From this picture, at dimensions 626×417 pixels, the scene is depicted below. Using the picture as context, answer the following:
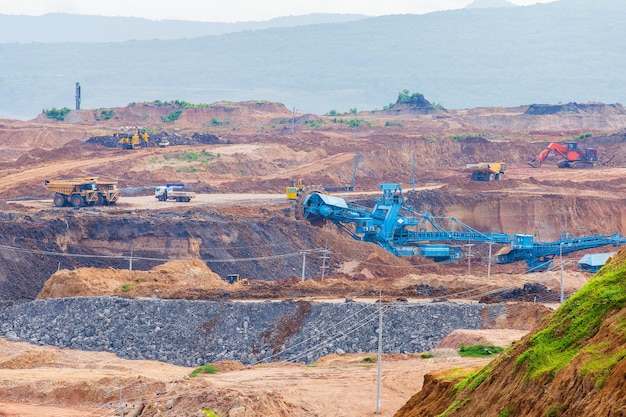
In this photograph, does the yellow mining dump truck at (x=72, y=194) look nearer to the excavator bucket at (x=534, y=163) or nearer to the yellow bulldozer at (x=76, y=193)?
the yellow bulldozer at (x=76, y=193)

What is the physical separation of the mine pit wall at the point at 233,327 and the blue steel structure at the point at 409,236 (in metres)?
19.0

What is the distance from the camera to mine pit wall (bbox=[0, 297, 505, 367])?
138 feet

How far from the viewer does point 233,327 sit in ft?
145

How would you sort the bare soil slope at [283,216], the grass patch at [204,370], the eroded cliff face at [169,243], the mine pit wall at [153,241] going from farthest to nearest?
the mine pit wall at [153,241] < the eroded cliff face at [169,243] < the grass patch at [204,370] < the bare soil slope at [283,216]

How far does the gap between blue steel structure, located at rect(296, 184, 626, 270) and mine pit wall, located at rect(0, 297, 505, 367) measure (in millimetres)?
19041

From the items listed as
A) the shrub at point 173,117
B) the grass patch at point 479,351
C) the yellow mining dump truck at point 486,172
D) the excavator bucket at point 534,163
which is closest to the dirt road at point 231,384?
the grass patch at point 479,351

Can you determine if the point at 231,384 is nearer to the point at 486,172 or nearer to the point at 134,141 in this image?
the point at 486,172

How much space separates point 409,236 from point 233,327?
894 inches

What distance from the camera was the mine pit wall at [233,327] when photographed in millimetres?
42031

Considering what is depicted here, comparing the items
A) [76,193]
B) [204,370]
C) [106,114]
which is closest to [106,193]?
[76,193]

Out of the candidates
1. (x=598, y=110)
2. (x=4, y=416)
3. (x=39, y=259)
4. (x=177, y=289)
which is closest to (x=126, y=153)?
(x=39, y=259)

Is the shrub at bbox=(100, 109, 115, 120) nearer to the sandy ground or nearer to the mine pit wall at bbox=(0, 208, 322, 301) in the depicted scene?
the mine pit wall at bbox=(0, 208, 322, 301)

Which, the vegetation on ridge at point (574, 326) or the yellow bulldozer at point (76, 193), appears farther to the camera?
the yellow bulldozer at point (76, 193)

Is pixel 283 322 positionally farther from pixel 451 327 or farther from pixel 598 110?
pixel 598 110
